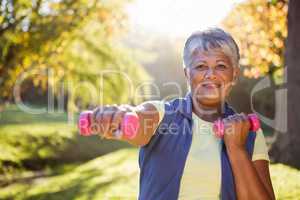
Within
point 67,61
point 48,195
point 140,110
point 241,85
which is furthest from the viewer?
point 241,85

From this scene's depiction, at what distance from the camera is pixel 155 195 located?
2.41 m

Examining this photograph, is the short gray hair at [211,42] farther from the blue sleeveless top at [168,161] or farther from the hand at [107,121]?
the hand at [107,121]

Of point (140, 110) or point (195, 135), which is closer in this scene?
point (140, 110)

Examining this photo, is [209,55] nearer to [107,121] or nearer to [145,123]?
[145,123]

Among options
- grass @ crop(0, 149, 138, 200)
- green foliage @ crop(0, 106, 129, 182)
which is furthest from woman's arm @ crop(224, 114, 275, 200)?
green foliage @ crop(0, 106, 129, 182)

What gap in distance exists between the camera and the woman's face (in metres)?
2.55

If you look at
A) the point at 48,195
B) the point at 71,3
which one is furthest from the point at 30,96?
the point at 48,195

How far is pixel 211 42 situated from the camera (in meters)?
2.53

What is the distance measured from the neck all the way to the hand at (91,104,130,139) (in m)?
0.88

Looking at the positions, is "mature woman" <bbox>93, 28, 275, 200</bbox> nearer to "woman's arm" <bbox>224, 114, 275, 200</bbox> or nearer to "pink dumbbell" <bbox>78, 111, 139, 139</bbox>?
"woman's arm" <bbox>224, 114, 275, 200</bbox>

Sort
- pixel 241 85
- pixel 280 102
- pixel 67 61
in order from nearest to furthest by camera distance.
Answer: pixel 280 102 → pixel 67 61 → pixel 241 85

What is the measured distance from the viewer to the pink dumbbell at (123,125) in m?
1.75

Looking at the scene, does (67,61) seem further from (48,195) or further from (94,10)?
(48,195)

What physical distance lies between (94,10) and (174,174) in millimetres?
10428
